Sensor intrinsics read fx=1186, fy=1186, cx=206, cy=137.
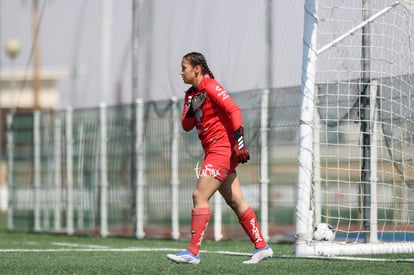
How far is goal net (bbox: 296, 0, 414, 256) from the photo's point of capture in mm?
11852

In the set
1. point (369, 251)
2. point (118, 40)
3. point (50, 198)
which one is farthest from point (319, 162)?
point (50, 198)

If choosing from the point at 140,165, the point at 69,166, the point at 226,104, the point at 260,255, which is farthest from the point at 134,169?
the point at 226,104

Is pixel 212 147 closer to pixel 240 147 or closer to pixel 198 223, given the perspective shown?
pixel 240 147

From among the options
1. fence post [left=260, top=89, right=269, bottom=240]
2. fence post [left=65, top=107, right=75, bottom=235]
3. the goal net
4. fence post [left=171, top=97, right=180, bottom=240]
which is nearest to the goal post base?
the goal net

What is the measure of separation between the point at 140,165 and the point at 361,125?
19.1 feet

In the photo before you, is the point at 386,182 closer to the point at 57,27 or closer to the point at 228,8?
the point at 228,8

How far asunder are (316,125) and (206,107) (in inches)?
119

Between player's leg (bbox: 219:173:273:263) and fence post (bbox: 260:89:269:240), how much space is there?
492 centimetres

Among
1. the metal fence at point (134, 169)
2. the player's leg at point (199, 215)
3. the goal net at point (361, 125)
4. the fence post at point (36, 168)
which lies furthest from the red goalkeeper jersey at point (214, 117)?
the fence post at point (36, 168)

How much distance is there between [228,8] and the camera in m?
16.1

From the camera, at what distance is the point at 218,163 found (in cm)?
1052

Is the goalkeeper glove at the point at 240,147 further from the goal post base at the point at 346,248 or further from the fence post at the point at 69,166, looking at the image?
the fence post at the point at 69,166

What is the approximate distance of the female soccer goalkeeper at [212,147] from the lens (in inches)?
412

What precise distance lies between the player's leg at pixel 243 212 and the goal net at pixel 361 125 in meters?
1.03
